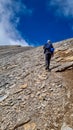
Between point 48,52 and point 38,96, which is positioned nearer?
point 38,96

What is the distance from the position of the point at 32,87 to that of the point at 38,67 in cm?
371

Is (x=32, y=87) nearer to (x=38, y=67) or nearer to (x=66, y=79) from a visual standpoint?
(x=66, y=79)

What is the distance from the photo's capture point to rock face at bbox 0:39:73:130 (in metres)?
11.0

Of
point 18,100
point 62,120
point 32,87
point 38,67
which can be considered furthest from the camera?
point 38,67

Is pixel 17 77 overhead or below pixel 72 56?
below

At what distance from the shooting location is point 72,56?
18.3 m

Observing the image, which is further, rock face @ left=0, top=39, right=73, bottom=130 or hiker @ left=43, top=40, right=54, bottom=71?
hiker @ left=43, top=40, right=54, bottom=71

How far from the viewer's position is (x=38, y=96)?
13.1m

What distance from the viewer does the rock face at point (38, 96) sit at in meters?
11.0

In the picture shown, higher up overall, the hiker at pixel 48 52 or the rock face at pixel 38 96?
the hiker at pixel 48 52

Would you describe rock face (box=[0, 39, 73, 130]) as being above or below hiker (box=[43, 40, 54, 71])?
below

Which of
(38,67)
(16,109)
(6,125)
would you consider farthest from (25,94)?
(38,67)

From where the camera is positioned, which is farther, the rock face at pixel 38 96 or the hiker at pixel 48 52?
the hiker at pixel 48 52

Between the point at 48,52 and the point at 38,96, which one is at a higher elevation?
the point at 48,52
